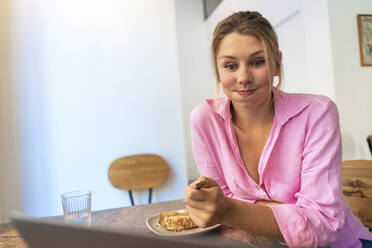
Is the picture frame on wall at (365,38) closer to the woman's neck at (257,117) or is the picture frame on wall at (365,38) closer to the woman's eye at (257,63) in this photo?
the woman's neck at (257,117)

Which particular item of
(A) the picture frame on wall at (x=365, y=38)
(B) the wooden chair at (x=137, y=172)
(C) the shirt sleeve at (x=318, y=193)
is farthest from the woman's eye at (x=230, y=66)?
(A) the picture frame on wall at (x=365, y=38)

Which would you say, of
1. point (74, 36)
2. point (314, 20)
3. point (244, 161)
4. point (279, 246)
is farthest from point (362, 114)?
point (74, 36)

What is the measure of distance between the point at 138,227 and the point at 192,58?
4.22 m

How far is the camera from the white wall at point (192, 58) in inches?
186

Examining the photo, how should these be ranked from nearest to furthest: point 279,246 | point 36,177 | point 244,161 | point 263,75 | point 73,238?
point 73,238 → point 279,246 → point 263,75 → point 244,161 → point 36,177

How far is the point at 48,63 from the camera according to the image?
1.95 metres

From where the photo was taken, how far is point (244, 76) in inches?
30.9

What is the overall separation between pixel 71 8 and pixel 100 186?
1.34 m

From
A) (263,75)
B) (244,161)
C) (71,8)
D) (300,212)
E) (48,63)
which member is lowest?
(300,212)

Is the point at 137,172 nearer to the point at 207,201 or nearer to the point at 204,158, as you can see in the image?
the point at 204,158

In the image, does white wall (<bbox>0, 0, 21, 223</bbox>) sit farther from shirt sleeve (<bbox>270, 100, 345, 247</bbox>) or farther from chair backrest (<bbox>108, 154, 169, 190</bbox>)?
shirt sleeve (<bbox>270, 100, 345, 247</bbox>)

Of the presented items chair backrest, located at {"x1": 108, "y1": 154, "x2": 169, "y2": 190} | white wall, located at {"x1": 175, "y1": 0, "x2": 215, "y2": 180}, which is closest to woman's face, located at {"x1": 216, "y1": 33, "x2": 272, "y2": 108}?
chair backrest, located at {"x1": 108, "y1": 154, "x2": 169, "y2": 190}

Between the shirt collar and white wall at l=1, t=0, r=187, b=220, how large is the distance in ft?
3.96

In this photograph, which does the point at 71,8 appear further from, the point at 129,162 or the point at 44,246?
→ the point at 44,246
